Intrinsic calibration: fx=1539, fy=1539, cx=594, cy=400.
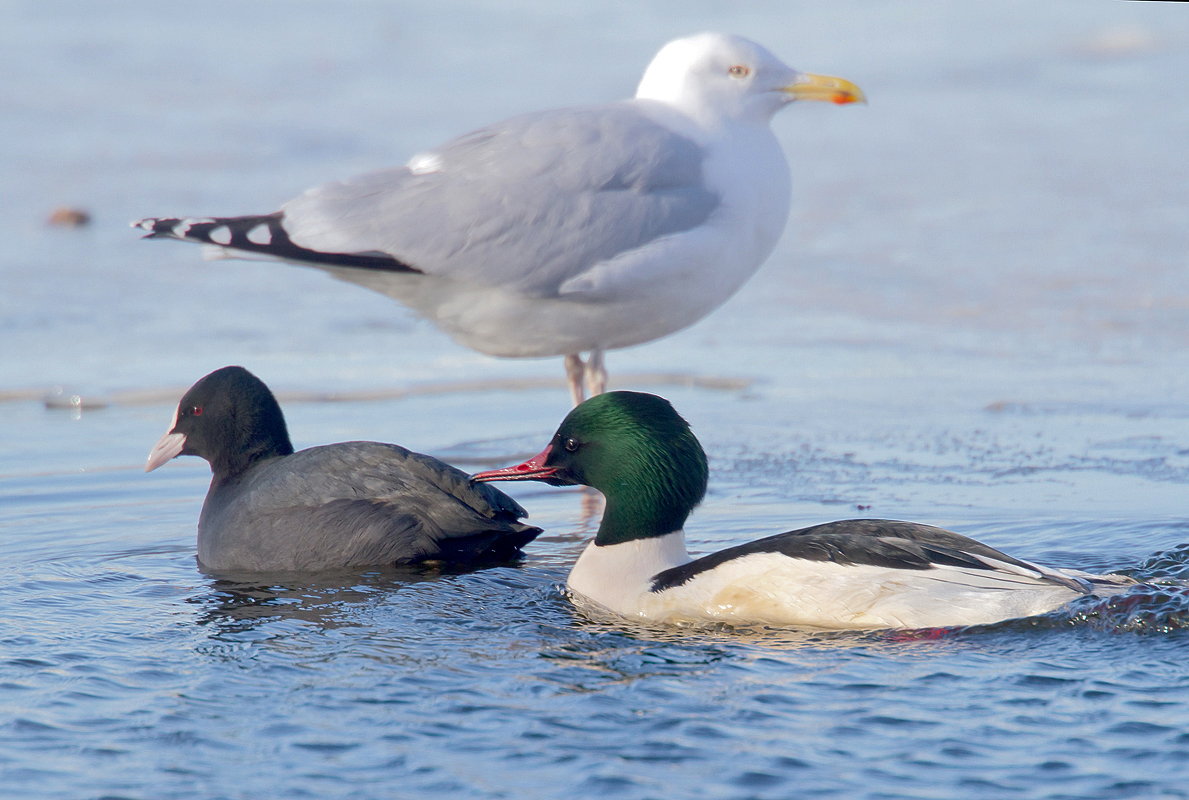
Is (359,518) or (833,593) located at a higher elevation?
(359,518)

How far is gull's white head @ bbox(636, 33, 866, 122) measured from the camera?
7.33 m

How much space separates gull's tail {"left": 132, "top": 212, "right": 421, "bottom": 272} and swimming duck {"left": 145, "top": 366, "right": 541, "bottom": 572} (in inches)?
44.6

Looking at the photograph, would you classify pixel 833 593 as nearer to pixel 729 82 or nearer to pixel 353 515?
pixel 353 515

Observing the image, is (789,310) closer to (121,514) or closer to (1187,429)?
(1187,429)

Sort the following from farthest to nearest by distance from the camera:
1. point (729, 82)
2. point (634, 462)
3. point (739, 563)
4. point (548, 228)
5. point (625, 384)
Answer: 1. point (625, 384)
2. point (729, 82)
3. point (548, 228)
4. point (634, 462)
5. point (739, 563)

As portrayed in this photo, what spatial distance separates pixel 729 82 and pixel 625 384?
178 centimetres

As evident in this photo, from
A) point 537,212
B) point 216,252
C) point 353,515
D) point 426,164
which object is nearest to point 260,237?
point 216,252

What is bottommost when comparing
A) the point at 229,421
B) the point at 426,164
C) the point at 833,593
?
the point at 833,593

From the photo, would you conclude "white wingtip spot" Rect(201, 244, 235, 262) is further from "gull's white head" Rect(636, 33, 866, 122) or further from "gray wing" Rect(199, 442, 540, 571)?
"gull's white head" Rect(636, 33, 866, 122)

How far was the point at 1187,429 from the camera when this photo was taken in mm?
7117

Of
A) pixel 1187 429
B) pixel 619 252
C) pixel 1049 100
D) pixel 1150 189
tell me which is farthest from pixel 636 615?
pixel 1049 100

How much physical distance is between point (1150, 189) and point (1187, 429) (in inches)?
182

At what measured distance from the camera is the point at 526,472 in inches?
215

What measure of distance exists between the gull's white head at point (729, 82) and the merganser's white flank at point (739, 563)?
240 cm
